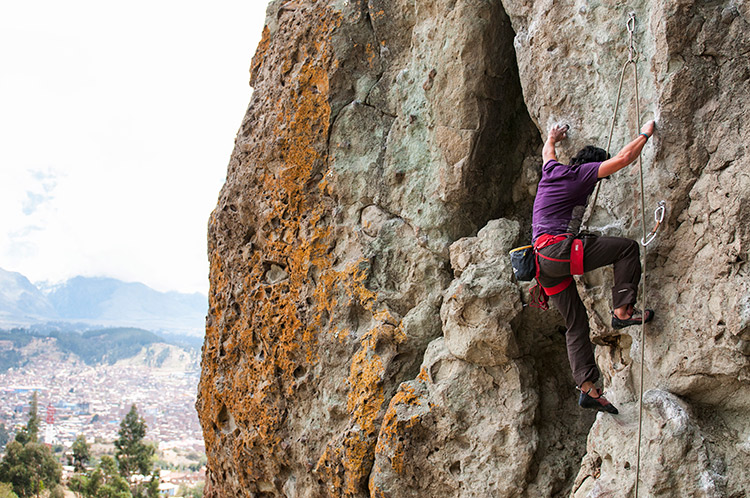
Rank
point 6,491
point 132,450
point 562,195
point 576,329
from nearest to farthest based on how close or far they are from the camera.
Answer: point 562,195, point 576,329, point 6,491, point 132,450

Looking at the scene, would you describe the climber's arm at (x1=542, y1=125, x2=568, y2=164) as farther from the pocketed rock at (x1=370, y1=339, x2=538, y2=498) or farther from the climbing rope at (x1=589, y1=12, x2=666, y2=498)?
the pocketed rock at (x1=370, y1=339, x2=538, y2=498)

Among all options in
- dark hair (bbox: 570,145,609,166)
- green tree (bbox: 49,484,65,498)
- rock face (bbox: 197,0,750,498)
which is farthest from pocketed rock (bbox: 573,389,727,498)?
green tree (bbox: 49,484,65,498)

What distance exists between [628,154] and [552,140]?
910 mm

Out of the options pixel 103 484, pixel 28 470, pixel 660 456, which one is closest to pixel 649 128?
pixel 660 456

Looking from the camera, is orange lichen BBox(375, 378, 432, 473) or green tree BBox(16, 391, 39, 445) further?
green tree BBox(16, 391, 39, 445)

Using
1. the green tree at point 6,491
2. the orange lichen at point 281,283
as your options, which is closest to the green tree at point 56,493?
the green tree at point 6,491

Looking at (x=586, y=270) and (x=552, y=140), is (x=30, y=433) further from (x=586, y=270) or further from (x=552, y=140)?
(x=586, y=270)

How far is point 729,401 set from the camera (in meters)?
4.51

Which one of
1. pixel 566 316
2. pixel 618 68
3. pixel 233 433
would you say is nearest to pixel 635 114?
pixel 618 68

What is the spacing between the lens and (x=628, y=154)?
177 inches

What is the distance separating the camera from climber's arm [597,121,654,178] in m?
4.49

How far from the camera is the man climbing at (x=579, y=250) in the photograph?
4.67 metres

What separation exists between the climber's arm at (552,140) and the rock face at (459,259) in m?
0.11

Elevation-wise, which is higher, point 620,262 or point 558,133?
point 558,133
